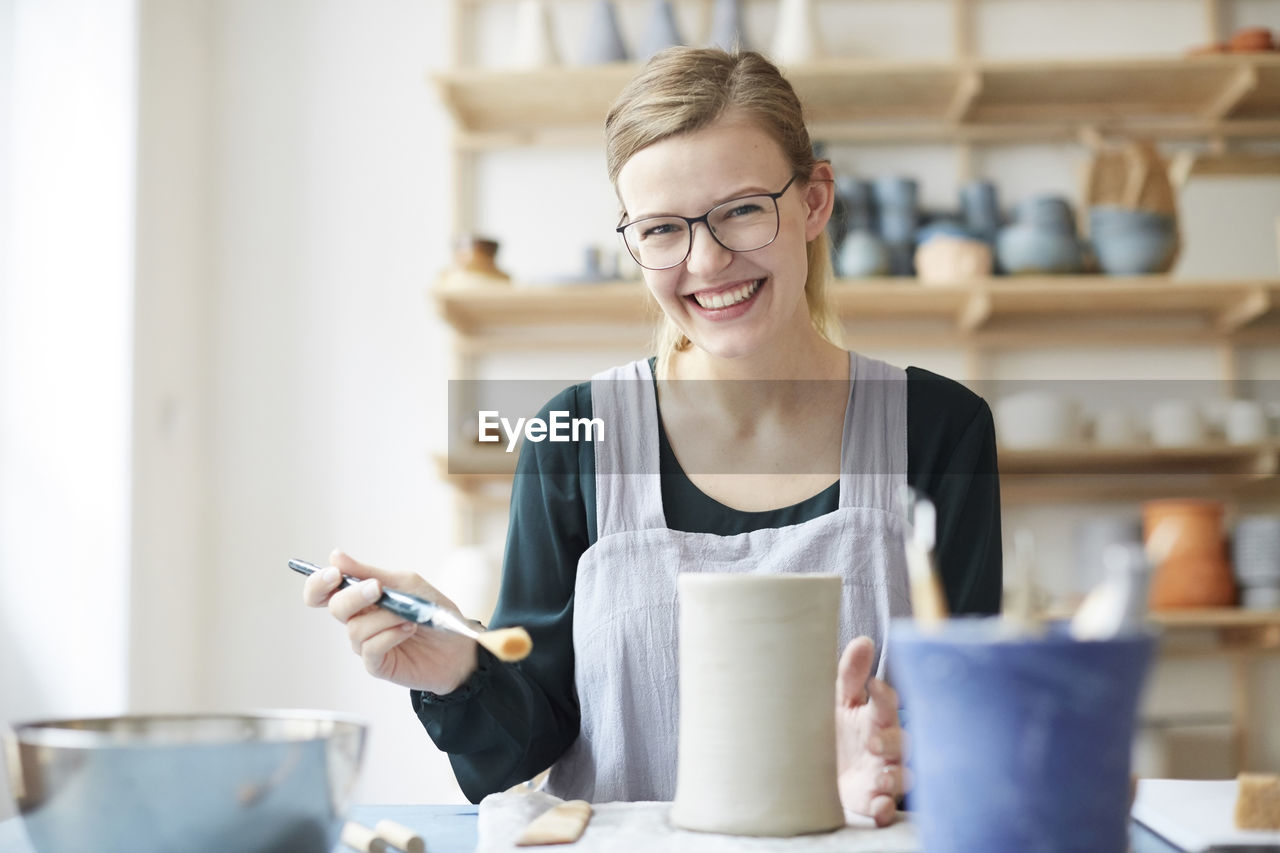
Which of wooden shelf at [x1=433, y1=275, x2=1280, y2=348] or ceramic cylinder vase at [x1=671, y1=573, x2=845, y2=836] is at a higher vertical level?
wooden shelf at [x1=433, y1=275, x2=1280, y2=348]

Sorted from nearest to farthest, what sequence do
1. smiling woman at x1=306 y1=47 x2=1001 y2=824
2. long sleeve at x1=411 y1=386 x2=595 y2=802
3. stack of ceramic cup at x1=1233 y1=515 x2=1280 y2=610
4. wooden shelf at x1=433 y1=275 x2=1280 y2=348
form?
long sleeve at x1=411 y1=386 x2=595 y2=802 < smiling woman at x1=306 y1=47 x2=1001 y2=824 < stack of ceramic cup at x1=1233 y1=515 x2=1280 y2=610 < wooden shelf at x1=433 y1=275 x2=1280 y2=348

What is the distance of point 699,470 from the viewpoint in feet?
4.16

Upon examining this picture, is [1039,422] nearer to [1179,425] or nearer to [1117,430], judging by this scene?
[1117,430]

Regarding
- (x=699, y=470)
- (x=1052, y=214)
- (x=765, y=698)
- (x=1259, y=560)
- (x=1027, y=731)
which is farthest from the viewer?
(x=1052, y=214)

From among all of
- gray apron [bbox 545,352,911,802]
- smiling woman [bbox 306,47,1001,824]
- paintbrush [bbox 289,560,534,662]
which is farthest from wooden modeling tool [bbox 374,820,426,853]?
gray apron [bbox 545,352,911,802]

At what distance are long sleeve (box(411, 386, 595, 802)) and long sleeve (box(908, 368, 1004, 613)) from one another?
356 millimetres

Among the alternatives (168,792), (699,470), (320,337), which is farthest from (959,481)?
(320,337)

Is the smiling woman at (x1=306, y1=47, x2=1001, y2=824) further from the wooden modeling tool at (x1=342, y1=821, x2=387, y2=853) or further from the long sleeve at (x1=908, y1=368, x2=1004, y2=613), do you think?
the wooden modeling tool at (x1=342, y1=821, x2=387, y2=853)

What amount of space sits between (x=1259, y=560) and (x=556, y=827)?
2295mm

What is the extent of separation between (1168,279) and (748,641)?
7.48 ft

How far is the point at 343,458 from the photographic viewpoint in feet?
9.64

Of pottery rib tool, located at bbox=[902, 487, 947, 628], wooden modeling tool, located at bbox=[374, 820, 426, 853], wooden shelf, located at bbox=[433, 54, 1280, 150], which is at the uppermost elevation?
wooden shelf, located at bbox=[433, 54, 1280, 150]

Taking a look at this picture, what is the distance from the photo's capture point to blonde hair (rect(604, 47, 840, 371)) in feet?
3.98

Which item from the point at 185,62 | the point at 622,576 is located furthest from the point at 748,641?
the point at 185,62
